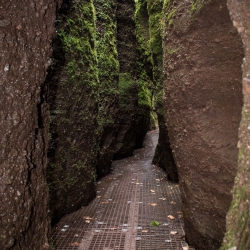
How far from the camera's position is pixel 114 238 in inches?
168

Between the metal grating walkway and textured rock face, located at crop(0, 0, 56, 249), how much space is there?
4.61 feet

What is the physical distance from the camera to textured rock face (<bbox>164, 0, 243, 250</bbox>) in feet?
10.3

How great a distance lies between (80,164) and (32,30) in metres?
3.29

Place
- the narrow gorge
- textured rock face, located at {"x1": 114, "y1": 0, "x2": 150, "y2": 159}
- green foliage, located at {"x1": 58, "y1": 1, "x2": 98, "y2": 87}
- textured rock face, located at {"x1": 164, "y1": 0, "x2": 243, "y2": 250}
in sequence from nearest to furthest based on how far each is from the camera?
the narrow gorge
textured rock face, located at {"x1": 164, "y1": 0, "x2": 243, "y2": 250}
green foliage, located at {"x1": 58, "y1": 1, "x2": 98, "y2": 87}
textured rock face, located at {"x1": 114, "y1": 0, "x2": 150, "y2": 159}

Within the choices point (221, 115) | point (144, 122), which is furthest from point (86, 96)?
point (144, 122)

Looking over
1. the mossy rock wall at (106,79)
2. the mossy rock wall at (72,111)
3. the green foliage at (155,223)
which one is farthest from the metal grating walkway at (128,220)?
the mossy rock wall at (106,79)

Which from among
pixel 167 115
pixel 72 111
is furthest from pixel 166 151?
pixel 167 115

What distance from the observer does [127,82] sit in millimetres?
11359

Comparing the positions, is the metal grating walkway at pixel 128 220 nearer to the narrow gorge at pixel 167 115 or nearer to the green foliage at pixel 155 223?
the green foliage at pixel 155 223

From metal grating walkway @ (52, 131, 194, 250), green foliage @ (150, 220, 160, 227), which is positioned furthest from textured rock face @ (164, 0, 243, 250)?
green foliage @ (150, 220, 160, 227)

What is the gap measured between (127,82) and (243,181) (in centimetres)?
1001

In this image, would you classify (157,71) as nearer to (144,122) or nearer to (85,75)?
(85,75)

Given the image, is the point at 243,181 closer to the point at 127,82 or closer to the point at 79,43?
the point at 79,43

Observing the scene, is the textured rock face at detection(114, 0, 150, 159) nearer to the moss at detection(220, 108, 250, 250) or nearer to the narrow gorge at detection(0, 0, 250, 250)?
the narrow gorge at detection(0, 0, 250, 250)
